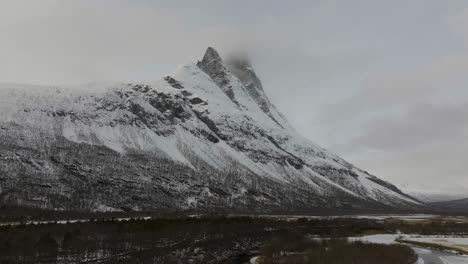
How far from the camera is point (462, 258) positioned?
82.2 m

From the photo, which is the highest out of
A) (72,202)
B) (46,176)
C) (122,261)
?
(46,176)

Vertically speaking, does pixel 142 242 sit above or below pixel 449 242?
below

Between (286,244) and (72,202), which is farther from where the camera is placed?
(72,202)

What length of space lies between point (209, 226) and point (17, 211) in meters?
72.2

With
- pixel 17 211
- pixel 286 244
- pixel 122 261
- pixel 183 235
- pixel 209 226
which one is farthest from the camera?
pixel 17 211

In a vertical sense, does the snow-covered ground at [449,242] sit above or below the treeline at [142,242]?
above

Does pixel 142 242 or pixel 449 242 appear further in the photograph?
pixel 449 242

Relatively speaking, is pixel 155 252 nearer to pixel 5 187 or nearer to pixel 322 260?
pixel 322 260

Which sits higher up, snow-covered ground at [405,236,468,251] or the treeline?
snow-covered ground at [405,236,468,251]

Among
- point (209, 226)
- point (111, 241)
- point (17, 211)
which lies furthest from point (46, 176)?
point (111, 241)

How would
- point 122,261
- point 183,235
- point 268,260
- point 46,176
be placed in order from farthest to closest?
point 46,176 < point 183,235 < point 268,260 < point 122,261

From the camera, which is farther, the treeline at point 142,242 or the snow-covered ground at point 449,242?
the snow-covered ground at point 449,242

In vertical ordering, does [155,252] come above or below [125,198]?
below

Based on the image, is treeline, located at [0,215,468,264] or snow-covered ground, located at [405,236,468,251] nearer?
treeline, located at [0,215,468,264]
